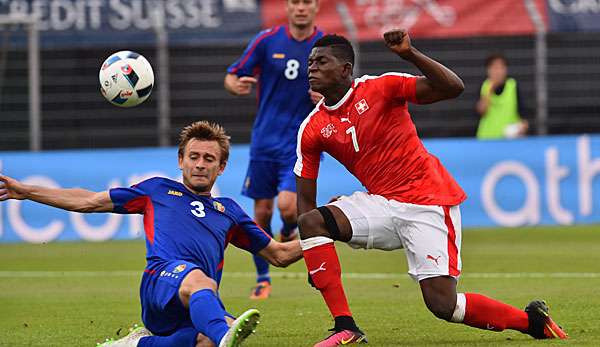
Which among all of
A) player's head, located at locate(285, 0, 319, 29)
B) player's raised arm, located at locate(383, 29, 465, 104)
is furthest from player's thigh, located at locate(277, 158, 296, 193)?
player's raised arm, located at locate(383, 29, 465, 104)

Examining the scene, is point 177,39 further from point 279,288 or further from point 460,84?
point 460,84

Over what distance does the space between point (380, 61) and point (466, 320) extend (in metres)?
10.7

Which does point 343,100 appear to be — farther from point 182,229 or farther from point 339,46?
point 182,229

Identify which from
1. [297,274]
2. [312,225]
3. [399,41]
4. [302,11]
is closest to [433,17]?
[297,274]

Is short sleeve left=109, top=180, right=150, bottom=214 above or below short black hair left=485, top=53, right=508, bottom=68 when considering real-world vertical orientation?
below

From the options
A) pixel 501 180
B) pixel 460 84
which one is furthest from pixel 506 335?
pixel 501 180

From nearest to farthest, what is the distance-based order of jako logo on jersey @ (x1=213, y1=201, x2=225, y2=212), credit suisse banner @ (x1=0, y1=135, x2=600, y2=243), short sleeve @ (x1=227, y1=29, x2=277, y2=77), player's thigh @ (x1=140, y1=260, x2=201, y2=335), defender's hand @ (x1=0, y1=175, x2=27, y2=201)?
player's thigh @ (x1=140, y1=260, x2=201, y2=335)
defender's hand @ (x1=0, y1=175, x2=27, y2=201)
jako logo on jersey @ (x1=213, y1=201, x2=225, y2=212)
short sleeve @ (x1=227, y1=29, x2=277, y2=77)
credit suisse banner @ (x1=0, y1=135, x2=600, y2=243)

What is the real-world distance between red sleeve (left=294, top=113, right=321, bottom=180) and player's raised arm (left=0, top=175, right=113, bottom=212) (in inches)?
53.7

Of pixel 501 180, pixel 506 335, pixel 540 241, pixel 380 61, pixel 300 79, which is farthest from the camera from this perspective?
pixel 380 61

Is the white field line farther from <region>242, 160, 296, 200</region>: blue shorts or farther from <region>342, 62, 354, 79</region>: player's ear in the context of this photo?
<region>342, 62, 354, 79</region>: player's ear

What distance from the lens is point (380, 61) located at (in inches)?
700

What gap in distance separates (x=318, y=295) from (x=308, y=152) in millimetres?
2868

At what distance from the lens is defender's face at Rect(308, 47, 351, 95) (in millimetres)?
7656

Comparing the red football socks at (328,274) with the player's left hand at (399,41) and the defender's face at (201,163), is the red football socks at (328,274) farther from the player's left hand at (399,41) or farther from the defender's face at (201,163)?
the player's left hand at (399,41)
